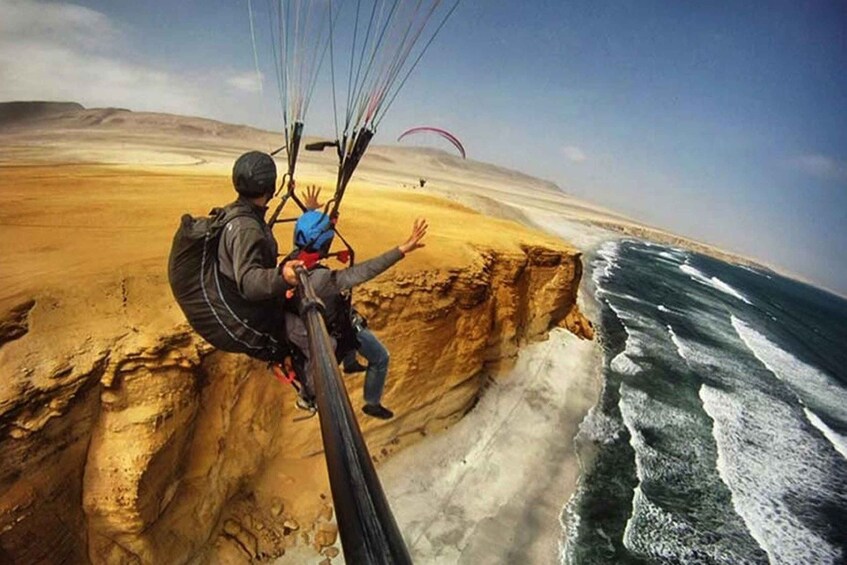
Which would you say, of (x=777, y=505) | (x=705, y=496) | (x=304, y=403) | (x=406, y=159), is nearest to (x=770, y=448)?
(x=777, y=505)

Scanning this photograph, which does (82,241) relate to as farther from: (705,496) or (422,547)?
(705,496)

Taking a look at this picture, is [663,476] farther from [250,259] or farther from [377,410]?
[250,259]

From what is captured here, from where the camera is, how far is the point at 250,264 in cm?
362

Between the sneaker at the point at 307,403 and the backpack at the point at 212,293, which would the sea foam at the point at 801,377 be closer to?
the sneaker at the point at 307,403

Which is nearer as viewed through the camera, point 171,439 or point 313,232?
point 313,232

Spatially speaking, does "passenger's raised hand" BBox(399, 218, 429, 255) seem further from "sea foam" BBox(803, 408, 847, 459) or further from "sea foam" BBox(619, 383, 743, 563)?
"sea foam" BBox(803, 408, 847, 459)

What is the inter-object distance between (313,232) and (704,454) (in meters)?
17.3

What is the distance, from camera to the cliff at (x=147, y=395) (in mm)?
6016

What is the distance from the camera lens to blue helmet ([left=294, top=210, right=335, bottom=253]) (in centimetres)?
426

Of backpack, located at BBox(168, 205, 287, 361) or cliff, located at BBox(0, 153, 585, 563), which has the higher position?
backpack, located at BBox(168, 205, 287, 361)

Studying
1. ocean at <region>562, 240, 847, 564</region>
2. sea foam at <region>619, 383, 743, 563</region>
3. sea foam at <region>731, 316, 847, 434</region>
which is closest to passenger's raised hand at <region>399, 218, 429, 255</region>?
ocean at <region>562, 240, 847, 564</region>

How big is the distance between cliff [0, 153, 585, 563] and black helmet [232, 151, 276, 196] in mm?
4236

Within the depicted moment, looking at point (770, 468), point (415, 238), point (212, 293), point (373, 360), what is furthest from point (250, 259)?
point (770, 468)

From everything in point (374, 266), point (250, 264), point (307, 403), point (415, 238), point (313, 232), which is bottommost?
point (307, 403)
